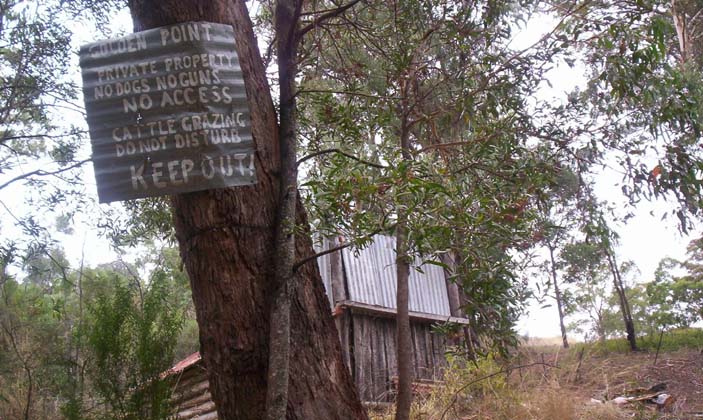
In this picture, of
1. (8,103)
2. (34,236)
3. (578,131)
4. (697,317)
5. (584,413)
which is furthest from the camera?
(697,317)

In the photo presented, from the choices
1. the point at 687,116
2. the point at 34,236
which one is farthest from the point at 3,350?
the point at 687,116

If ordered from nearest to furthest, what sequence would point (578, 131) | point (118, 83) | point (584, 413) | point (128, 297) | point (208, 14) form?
1. point (118, 83)
2. point (208, 14)
3. point (128, 297)
4. point (578, 131)
5. point (584, 413)

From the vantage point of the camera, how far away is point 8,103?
24.9 feet

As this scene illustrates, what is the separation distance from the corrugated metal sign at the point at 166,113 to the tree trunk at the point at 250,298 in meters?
0.11

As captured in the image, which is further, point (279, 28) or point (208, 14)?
point (279, 28)

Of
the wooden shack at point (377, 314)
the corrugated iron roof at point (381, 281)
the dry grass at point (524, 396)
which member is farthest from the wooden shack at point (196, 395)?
the corrugated iron roof at point (381, 281)

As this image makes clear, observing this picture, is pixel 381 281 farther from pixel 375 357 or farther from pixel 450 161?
pixel 450 161

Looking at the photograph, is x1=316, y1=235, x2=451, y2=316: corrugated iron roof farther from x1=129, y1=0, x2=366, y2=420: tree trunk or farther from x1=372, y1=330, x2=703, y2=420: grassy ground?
x1=129, y1=0, x2=366, y2=420: tree trunk

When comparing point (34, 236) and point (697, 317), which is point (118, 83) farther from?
point (697, 317)

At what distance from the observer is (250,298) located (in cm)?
277

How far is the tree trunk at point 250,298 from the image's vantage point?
2.73 meters

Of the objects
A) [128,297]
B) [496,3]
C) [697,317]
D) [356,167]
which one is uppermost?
[496,3]

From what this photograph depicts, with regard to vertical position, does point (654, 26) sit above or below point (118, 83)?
above

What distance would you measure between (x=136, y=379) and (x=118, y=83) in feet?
6.22
